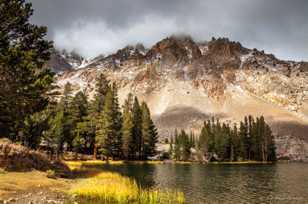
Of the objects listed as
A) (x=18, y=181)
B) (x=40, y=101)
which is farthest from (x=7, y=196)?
(x=40, y=101)

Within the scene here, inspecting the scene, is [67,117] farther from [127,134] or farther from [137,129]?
[137,129]

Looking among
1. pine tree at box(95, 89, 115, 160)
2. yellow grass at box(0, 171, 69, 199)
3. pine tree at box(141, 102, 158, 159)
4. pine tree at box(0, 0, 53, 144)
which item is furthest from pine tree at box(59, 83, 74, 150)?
yellow grass at box(0, 171, 69, 199)

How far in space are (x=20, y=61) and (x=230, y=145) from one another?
126 metres

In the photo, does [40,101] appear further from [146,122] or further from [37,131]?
[146,122]

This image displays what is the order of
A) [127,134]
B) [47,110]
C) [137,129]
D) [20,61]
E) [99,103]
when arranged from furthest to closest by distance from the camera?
[137,129]
[127,134]
[99,103]
[47,110]
[20,61]

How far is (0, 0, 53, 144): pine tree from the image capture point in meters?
31.3

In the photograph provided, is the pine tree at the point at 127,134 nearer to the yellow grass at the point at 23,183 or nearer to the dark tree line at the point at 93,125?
the dark tree line at the point at 93,125

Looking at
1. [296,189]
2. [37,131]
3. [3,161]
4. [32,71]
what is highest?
[32,71]

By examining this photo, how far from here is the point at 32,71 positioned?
1363 inches

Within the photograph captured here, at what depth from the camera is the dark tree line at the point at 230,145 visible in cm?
13900

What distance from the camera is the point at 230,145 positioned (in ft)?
484

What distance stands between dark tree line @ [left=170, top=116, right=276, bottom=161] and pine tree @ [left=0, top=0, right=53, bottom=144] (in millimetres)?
103624

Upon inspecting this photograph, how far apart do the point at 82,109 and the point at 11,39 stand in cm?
6817

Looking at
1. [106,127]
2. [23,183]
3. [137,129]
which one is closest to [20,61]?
[23,183]
